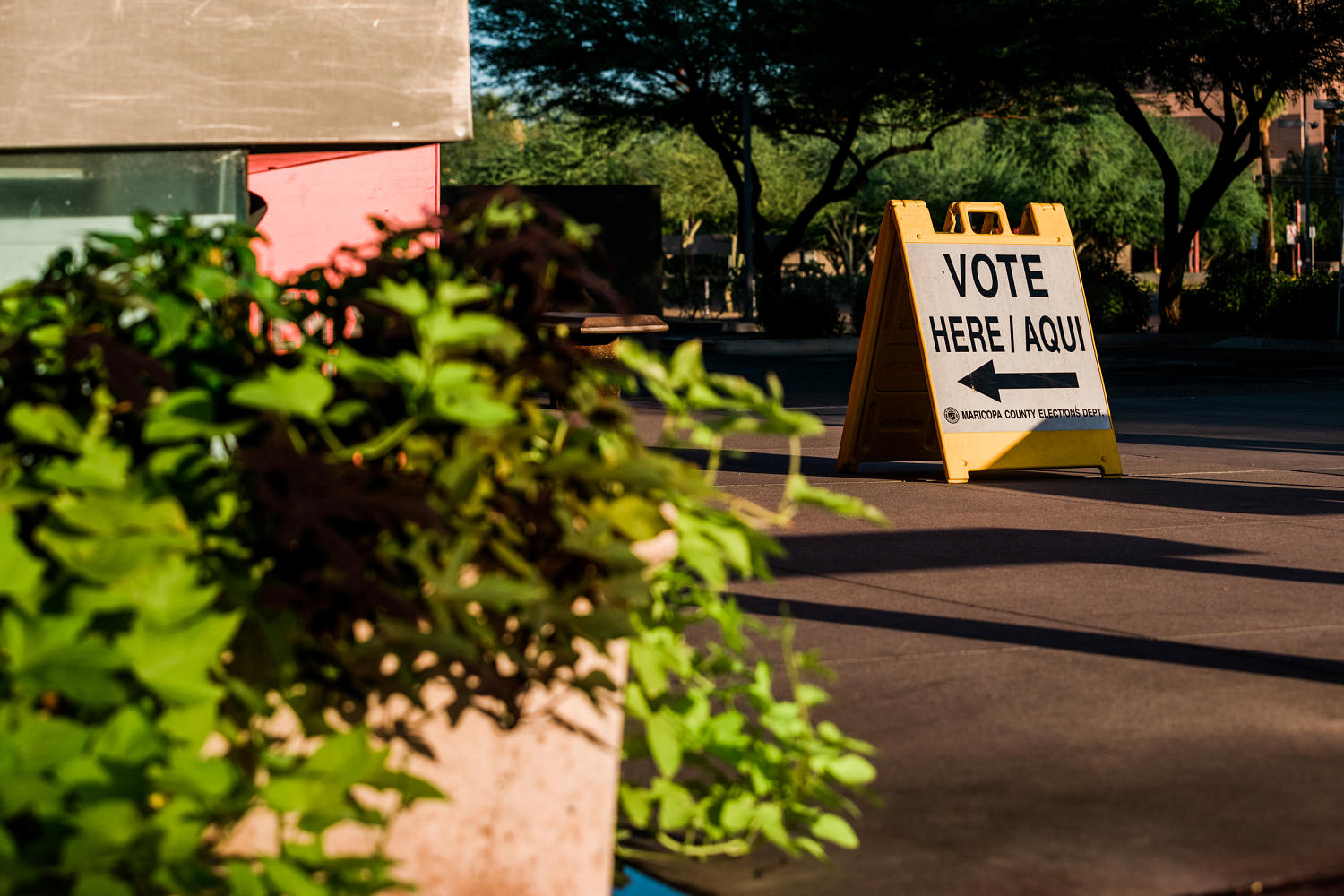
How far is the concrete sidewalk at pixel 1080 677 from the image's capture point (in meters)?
3.41

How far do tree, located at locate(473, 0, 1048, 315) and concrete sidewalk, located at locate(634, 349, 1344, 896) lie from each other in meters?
24.1

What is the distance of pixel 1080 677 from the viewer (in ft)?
16.6

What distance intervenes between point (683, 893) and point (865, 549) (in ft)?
15.0

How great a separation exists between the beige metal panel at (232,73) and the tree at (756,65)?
93.0ft

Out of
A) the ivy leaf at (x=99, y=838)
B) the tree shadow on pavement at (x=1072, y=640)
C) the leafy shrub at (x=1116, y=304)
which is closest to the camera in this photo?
the ivy leaf at (x=99, y=838)

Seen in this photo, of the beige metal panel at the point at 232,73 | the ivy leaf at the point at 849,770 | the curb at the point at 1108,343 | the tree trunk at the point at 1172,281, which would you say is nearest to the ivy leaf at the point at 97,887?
the ivy leaf at the point at 849,770

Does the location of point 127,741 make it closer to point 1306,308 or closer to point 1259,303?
point 1306,308

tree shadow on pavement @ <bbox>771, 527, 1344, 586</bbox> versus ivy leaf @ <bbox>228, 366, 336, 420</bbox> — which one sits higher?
ivy leaf @ <bbox>228, 366, 336, 420</bbox>

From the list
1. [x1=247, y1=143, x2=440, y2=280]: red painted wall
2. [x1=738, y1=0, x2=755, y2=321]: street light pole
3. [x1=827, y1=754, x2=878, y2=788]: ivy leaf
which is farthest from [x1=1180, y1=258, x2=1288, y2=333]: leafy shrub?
[x1=827, y1=754, x2=878, y2=788]: ivy leaf

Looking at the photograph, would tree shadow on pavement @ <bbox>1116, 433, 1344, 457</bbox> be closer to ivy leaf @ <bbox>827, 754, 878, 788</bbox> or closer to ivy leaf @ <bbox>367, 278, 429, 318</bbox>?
ivy leaf @ <bbox>827, 754, 878, 788</bbox>

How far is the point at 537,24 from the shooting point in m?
36.6

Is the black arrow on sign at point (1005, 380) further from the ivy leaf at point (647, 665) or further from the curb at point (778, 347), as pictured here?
the curb at point (778, 347)

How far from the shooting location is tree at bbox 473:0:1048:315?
33.0m

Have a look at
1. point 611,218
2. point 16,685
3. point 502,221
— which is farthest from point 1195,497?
point 611,218
